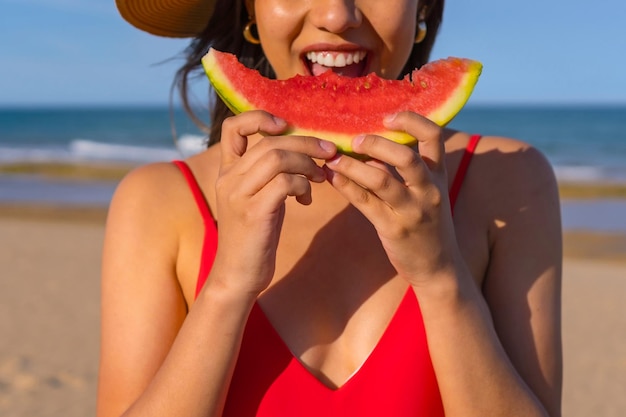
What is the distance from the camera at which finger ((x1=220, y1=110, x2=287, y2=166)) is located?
1.46 m

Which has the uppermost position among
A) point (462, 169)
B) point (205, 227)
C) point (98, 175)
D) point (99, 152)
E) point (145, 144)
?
point (462, 169)

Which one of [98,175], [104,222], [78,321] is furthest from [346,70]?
[98,175]

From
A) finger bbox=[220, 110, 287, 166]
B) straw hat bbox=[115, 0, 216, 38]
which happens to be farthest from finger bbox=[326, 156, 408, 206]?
straw hat bbox=[115, 0, 216, 38]

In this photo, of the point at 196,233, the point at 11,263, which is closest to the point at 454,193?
the point at 196,233

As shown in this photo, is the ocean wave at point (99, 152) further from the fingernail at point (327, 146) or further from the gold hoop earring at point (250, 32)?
the fingernail at point (327, 146)

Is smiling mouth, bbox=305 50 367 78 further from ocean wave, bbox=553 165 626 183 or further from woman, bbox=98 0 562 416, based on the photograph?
ocean wave, bbox=553 165 626 183

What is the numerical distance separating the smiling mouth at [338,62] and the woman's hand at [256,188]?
0.42 meters

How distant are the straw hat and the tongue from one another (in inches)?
24.8

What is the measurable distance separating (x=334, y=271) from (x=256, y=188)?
56cm

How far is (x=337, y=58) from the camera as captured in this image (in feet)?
6.11

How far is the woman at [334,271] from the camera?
4.79 ft

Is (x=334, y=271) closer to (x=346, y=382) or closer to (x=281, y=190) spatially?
(x=346, y=382)

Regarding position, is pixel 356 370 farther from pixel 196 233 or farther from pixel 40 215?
pixel 40 215

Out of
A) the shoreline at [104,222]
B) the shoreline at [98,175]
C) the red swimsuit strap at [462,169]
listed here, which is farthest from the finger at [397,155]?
the shoreline at [98,175]
